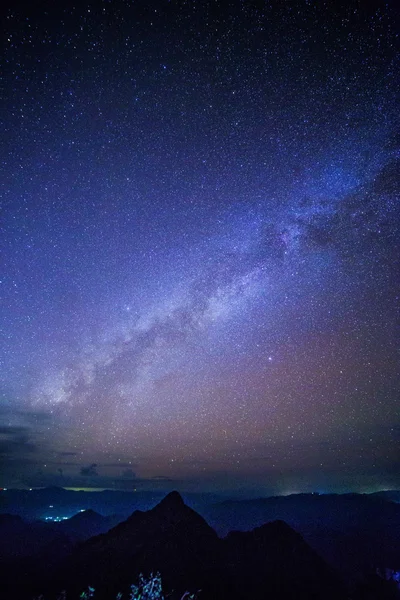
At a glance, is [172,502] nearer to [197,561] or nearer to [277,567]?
[197,561]

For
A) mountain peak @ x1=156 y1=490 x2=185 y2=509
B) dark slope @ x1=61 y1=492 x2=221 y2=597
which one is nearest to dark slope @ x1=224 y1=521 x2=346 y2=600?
dark slope @ x1=61 y1=492 x2=221 y2=597

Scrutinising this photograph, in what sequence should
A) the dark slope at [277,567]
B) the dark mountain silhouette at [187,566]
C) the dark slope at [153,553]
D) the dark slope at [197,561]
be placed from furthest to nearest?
the dark slope at [277,567] → the dark slope at [153,553] → the dark slope at [197,561] → the dark mountain silhouette at [187,566]

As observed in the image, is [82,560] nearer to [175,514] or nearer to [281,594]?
[175,514]

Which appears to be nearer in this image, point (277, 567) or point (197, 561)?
point (197, 561)

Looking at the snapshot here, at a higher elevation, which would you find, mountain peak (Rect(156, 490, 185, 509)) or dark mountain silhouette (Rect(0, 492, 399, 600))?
mountain peak (Rect(156, 490, 185, 509))

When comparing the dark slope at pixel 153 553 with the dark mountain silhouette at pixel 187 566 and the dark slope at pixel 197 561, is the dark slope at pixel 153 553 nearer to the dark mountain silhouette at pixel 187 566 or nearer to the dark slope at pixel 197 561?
the dark slope at pixel 197 561

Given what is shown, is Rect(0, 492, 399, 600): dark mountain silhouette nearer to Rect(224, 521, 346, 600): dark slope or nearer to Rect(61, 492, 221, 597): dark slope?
Rect(224, 521, 346, 600): dark slope

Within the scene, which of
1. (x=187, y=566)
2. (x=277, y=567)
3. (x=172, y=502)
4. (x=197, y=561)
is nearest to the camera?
(x=187, y=566)

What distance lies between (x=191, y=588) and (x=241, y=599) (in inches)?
681

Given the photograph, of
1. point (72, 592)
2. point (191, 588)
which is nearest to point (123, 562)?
point (72, 592)

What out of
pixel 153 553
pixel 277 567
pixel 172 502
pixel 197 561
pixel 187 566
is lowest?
pixel 277 567

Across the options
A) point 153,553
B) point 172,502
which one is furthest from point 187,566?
point 172,502

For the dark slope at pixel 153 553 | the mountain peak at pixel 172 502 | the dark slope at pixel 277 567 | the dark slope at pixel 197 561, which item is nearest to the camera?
the dark slope at pixel 197 561

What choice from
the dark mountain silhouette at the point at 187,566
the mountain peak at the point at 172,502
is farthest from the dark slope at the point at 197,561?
the mountain peak at the point at 172,502
